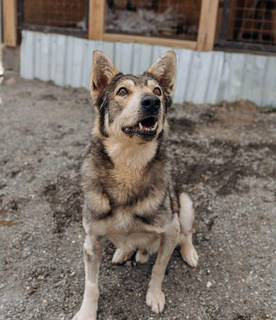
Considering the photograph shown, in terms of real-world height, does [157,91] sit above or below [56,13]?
below

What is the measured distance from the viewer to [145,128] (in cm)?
276

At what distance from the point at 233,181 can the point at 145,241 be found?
2015 millimetres

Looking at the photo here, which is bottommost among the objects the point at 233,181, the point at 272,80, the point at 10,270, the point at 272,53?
the point at 10,270

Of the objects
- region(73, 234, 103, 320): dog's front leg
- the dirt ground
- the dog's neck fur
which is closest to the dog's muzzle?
the dog's neck fur

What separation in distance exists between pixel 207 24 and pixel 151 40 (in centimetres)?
92

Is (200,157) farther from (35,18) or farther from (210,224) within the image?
(35,18)

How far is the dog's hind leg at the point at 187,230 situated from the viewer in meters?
3.37

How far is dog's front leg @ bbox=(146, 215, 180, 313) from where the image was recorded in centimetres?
304

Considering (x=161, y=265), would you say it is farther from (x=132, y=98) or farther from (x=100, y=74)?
(x=100, y=74)

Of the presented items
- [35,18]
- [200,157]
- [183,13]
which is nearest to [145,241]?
[200,157]

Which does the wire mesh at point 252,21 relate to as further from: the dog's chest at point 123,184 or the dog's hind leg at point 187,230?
the dog's chest at point 123,184

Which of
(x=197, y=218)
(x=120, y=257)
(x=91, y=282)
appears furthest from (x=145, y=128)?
(x=197, y=218)

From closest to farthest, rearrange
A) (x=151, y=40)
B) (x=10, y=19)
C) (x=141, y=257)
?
(x=141, y=257) < (x=151, y=40) < (x=10, y=19)

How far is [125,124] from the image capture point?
2.77 m
